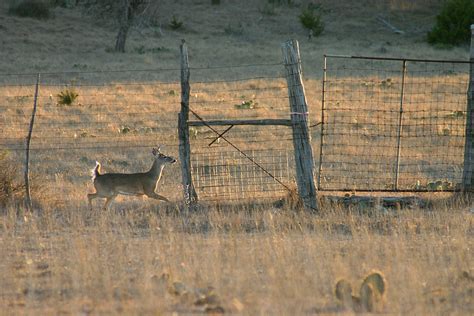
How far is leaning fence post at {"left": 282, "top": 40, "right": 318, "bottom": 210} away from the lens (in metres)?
12.1

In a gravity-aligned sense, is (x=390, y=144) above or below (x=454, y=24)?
above

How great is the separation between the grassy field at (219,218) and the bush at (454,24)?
12.9 meters

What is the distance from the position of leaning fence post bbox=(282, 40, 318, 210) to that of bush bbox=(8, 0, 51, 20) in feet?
116

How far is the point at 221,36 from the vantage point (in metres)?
44.3

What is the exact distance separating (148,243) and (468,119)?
203 inches

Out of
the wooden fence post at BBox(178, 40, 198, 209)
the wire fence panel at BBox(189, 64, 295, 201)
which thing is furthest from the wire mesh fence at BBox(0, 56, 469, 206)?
the wooden fence post at BBox(178, 40, 198, 209)

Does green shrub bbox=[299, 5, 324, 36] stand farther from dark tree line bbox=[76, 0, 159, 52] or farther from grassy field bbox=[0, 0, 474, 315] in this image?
grassy field bbox=[0, 0, 474, 315]

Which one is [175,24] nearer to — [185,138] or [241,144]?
[241,144]

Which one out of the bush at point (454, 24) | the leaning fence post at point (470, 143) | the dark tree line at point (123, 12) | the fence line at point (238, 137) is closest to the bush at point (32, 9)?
the dark tree line at point (123, 12)

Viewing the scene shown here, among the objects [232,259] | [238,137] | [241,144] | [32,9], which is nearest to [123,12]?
[32,9]

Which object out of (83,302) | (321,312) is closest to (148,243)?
(83,302)

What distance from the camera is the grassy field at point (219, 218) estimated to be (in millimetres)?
7637

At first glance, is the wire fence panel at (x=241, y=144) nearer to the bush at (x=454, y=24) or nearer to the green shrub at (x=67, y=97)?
the green shrub at (x=67, y=97)

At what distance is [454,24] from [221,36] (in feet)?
35.2
